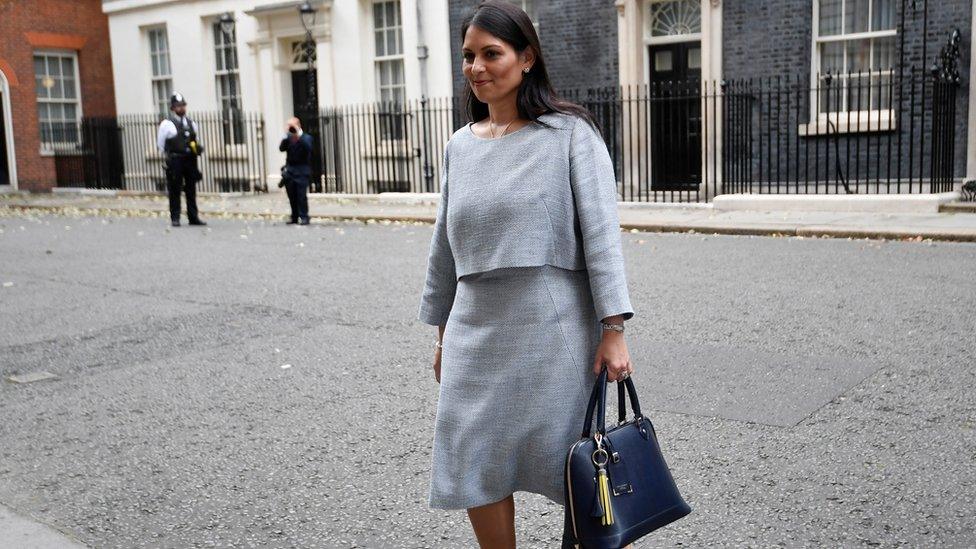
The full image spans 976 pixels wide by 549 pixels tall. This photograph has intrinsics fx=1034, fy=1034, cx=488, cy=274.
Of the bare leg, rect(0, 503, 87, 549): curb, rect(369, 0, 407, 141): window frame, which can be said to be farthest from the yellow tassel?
rect(369, 0, 407, 141): window frame

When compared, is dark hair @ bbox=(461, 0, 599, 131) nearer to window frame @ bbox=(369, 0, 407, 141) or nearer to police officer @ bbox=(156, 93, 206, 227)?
police officer @ bbox=(156, 93, 206, 227)

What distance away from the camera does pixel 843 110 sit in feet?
52.4

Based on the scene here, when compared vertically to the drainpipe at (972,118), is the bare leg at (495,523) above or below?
below

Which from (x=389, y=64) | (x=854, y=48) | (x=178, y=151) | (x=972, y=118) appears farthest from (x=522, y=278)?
(x=389, y=64)

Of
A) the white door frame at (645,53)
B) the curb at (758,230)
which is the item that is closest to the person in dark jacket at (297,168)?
the curb at (758,230)

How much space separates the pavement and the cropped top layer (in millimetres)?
9900

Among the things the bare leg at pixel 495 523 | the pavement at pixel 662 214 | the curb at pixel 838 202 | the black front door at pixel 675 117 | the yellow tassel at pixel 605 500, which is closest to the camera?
the yellow tassel at pixel 605 500

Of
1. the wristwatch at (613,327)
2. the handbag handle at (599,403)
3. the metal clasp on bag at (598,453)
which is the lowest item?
the metal clasp on bag at (598,453)

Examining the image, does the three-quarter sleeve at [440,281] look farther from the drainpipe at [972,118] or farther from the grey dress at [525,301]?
the drainpipe at [972,118]

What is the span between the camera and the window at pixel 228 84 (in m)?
23.9

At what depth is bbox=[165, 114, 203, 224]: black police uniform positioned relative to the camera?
1545 centimetres

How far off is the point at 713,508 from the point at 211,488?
6.56ft

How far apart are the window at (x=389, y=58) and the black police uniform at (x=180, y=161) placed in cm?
615

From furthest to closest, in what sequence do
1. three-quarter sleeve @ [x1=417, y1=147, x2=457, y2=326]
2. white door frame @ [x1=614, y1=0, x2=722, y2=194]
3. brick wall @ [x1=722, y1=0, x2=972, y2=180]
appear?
white door frame @ [x1=614, y1=0, x2=722, y2=194] < brick wall @ [x1=722, y1=0, x2=972, y2=180] < three-quarter sleeve @ [x1=417, y1=147, x2=457, y2=326]
